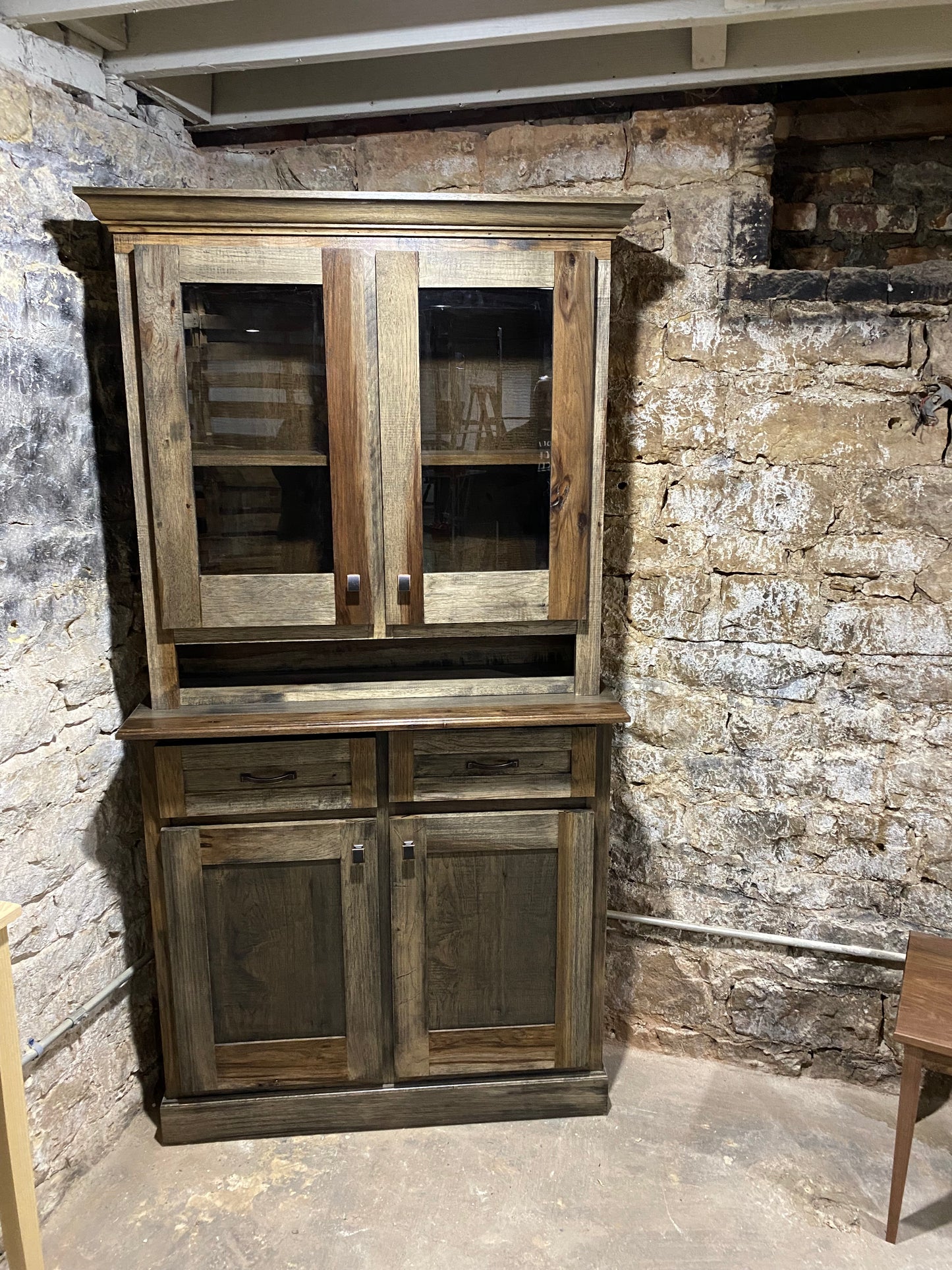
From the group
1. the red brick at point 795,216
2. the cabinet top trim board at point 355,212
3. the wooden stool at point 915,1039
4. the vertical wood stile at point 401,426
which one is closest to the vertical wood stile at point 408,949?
the vertical wood stile at point 401,426

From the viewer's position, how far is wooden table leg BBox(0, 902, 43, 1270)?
1432 mm

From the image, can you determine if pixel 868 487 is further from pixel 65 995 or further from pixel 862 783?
pixel 65 995

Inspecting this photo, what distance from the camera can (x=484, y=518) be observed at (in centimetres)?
190

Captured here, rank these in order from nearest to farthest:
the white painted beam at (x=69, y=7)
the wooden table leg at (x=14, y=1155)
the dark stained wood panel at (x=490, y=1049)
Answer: the wooden table leg at (x=14, y=1155) → the white painted beam at (x=69, y=7) → the dark stained wood panel at (x=490, y=1049)

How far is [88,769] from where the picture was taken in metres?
1.97

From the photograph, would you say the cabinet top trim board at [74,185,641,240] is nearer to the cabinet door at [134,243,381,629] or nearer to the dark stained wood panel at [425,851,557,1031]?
the cabinet door at [134,243,381,629]

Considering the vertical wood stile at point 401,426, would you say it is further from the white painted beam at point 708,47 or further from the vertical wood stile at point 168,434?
the white painted beam at point 708,47

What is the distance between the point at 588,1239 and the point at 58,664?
5.32ft

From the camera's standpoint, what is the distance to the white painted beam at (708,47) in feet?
5.77

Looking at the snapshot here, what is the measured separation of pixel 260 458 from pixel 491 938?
3.90 ft

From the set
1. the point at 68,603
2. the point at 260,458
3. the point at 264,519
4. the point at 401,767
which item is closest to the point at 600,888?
the point at 401,767

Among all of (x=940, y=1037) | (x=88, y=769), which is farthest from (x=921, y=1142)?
(x=88, y=769)

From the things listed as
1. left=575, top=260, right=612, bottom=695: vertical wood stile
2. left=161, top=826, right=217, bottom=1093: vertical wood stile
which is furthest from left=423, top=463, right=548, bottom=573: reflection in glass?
left=161, top=826, right=217, bottom=1093: vertical wood stile

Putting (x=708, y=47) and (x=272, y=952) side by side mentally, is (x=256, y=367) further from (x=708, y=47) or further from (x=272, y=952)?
(x=272, y=952)
